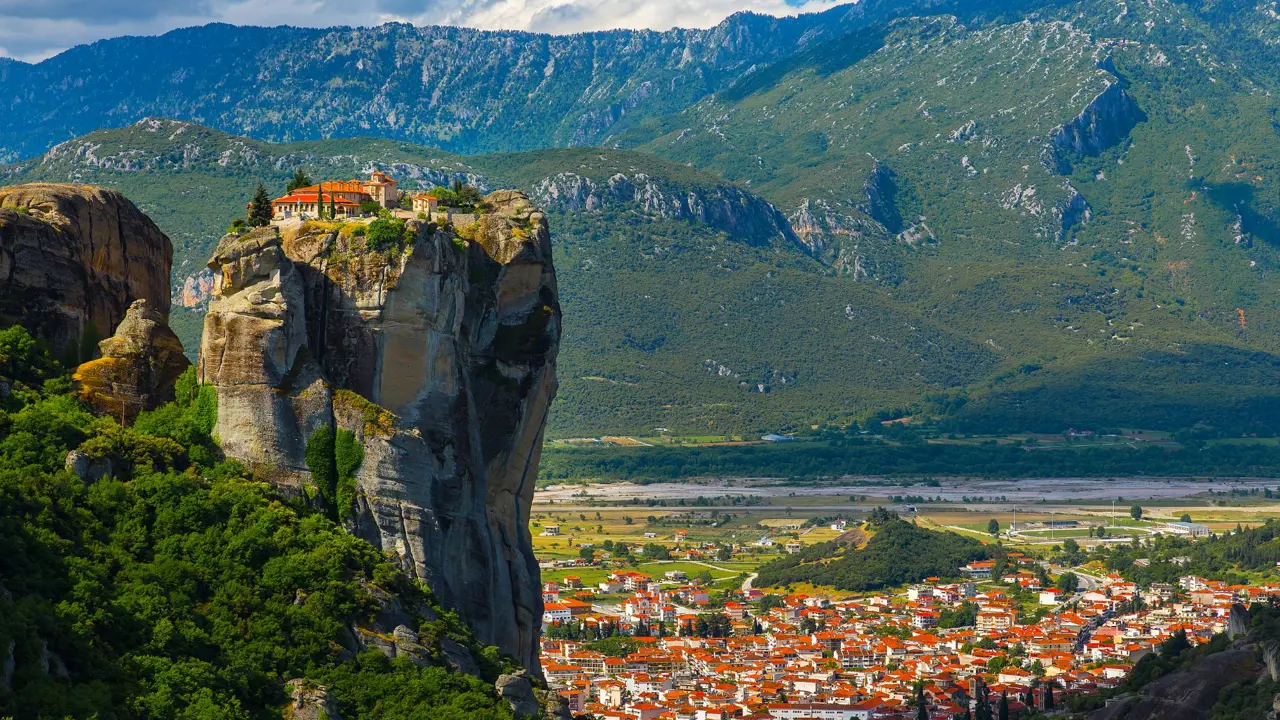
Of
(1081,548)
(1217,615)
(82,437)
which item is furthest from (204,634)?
(1081,548)

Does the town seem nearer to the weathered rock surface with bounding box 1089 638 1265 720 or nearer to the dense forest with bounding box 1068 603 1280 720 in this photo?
the dense forest with bounding box 1068 603 1280 720

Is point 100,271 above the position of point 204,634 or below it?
above

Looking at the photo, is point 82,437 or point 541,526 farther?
point 541,526

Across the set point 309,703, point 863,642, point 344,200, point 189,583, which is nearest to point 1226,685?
point 344,200

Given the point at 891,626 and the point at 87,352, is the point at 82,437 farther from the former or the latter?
the point at 891,626

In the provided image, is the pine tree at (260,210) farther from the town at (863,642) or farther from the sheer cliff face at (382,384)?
the town at (863,642)

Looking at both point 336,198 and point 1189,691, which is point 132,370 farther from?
point 1189,691

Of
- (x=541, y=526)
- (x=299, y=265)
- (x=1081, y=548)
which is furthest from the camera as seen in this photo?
(x=541, y=526)

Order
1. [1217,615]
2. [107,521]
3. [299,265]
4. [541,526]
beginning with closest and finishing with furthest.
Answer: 1. [107,521]
2. [299,265]
3. [1217,615]
4. [541,526]

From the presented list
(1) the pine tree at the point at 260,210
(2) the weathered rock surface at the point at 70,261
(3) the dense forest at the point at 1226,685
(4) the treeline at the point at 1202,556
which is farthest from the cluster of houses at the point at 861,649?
(1) the pine tree at the point at 260,210
